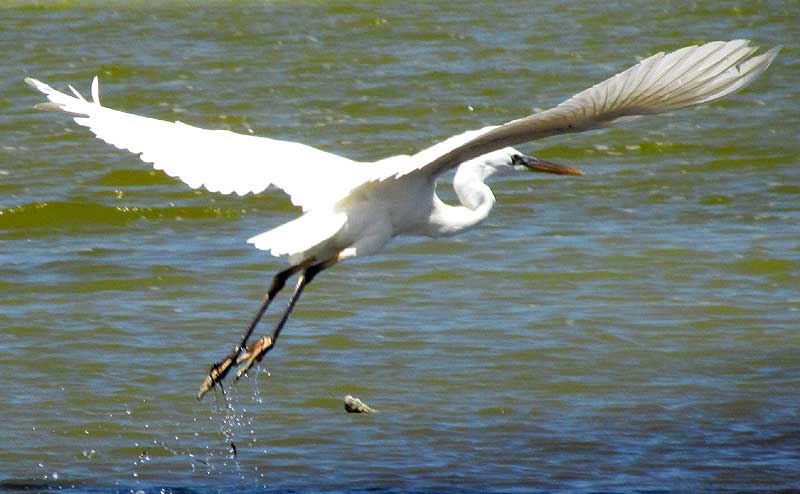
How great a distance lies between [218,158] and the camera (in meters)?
5.93

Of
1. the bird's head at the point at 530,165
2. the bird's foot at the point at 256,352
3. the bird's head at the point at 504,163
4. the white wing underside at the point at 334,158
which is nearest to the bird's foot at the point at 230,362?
the bird's foot at the point at 256,352

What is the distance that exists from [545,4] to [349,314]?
989cm

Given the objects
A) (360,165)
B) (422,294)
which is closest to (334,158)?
(360,165)

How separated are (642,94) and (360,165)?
1.41 metres

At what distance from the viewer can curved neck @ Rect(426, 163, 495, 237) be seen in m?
6.38

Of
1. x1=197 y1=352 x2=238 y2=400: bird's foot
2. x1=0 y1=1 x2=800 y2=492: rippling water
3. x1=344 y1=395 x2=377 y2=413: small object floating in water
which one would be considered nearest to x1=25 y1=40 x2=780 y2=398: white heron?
x1=197 y1=352 x2=238 y2=400: bird's foot

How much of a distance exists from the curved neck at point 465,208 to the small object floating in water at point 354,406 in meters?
0.77

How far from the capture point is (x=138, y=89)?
14391 mm

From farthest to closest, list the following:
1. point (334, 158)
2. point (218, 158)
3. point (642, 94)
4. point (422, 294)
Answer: point (422, 294), point (334, 158), point (218, 158), point (642, 94)

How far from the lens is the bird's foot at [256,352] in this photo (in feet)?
20.8

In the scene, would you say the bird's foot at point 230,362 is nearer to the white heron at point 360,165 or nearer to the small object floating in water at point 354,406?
the white heron at point 360,165

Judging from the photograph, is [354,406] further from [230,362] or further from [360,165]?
[360,165]

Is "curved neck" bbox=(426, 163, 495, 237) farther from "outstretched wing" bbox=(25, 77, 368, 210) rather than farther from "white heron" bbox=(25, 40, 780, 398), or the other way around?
"outstretched wing" bbox=(25, 77, 368, 210)

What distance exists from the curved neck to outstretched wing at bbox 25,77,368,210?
1.59 feet
